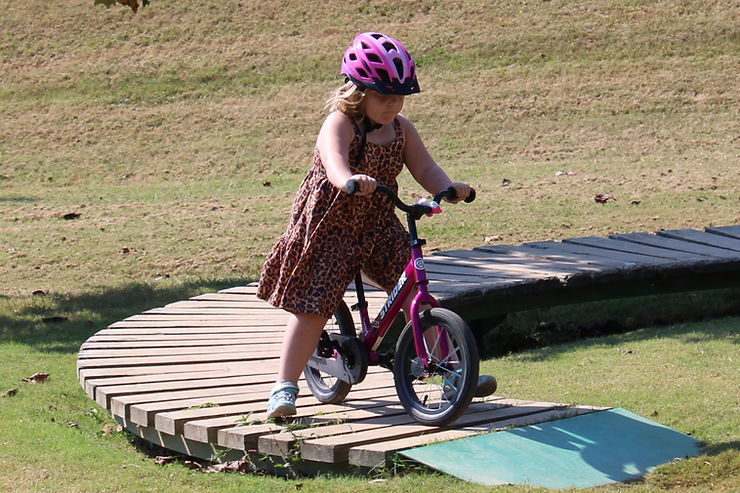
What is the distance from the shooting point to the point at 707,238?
8.52 m

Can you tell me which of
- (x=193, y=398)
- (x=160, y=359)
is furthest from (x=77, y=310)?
(x=193, y=398)

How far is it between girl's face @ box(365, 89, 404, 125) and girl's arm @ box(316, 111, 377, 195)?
4.2 inches

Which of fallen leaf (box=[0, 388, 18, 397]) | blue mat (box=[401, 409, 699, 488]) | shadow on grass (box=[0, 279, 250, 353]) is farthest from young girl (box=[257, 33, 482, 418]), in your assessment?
shadow on grass (box=[0, 279, 250, 353])

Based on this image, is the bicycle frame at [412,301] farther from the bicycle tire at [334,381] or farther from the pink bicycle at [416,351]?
the bicycle tire at [334,381]

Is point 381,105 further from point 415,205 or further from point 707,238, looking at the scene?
point 707,238

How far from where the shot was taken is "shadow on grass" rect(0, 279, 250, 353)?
780 cm

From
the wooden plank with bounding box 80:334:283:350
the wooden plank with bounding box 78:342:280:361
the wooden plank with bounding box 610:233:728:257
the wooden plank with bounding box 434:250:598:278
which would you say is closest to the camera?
the wooden plank with bounding box 78:342:280:361

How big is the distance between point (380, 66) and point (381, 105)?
0.19 m

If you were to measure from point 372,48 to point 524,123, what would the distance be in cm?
1283

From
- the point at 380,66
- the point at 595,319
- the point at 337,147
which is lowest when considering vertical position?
the point at 595,319

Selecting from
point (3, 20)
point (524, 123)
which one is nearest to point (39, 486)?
point (524, 123)

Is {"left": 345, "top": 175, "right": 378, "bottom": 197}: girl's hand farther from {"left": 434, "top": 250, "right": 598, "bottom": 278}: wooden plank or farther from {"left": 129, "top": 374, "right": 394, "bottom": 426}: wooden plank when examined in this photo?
{"left": 434, "top": 250, "right": 598, "bottom": 278}: wooden plank

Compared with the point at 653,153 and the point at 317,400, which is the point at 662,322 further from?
the point at 653,153

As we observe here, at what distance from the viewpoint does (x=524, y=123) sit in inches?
669
